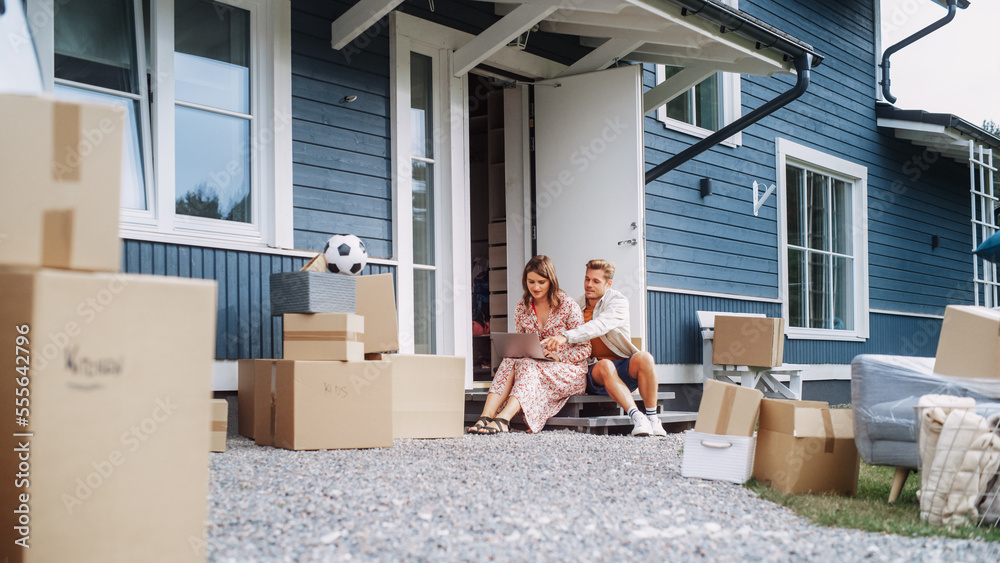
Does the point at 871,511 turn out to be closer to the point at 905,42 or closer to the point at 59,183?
the point at 59,183

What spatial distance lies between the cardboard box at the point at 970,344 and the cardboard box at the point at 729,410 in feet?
2.12

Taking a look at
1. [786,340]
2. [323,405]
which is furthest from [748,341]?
[323,405]

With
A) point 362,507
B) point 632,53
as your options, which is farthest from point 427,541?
point 632,53

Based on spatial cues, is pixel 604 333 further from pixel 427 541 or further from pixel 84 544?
pixel 84 544

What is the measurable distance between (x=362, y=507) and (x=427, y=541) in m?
0.36

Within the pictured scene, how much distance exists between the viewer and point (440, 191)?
4996 millimetres

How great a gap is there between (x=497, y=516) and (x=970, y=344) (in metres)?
1.77

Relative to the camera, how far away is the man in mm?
4594

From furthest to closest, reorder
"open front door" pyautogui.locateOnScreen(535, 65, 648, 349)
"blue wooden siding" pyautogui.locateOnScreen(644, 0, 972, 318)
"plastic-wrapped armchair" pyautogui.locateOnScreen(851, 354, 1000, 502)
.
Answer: "blue wooden siding" pyautogui.locateOnScreen(644, 0, 972, 318) → "open front door" pyautogui.locateOnScreen(535, 65, 648, 349) → "plastic-wrapped armchair" pyautogui.locateOnScreen(851, 354, 1000, 502)

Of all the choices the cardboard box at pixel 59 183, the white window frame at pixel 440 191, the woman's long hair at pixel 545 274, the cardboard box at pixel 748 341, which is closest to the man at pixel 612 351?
the woman's long hair at pixel 545 274

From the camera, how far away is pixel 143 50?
→ 379 cm

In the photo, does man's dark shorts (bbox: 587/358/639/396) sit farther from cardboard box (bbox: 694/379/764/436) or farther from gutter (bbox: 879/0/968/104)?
gutter (bbox: 879/0/968/104)

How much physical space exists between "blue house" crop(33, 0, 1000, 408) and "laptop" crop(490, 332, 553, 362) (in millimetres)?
378

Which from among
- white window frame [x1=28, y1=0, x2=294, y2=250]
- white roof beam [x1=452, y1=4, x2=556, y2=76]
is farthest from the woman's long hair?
white window frame [x1=28, y1=0, x2=294, y2=250]
